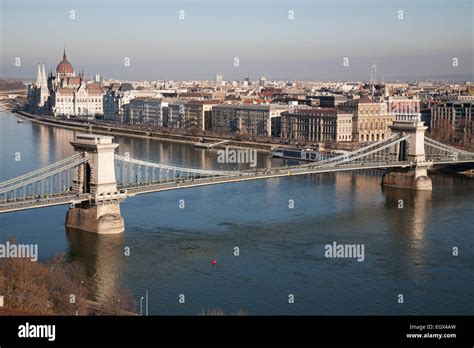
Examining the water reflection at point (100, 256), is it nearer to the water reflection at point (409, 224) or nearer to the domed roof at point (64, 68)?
the water reflection at point (409, 224)

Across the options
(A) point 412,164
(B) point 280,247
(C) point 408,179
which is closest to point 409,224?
(B) point 280,247

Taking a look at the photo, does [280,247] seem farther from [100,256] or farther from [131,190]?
[131,190]

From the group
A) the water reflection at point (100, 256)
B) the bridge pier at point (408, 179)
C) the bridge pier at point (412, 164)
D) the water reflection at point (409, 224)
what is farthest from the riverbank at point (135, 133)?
the water reflection at point (100, 256)

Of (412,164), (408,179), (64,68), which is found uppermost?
(64,68)

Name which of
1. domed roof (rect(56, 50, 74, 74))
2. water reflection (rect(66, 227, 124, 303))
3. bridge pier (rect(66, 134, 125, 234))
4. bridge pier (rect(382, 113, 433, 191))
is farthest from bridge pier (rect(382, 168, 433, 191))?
domed roof (rect(56, 50, 74, 74))

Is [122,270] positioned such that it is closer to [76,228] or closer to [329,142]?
[76,228]
